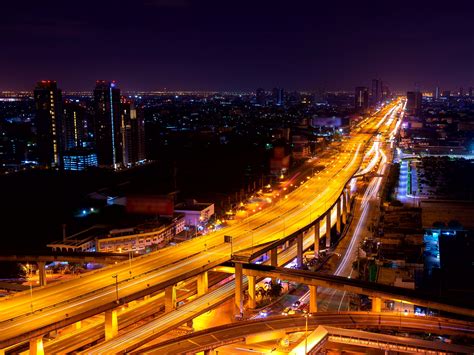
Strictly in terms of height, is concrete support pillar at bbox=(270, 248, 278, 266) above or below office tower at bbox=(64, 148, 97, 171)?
below

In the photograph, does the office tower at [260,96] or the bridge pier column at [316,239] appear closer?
the bridge pier column at [316,239]

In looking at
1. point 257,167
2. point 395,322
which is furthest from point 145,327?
point 257,167

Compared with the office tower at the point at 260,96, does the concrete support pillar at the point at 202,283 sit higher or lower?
lower

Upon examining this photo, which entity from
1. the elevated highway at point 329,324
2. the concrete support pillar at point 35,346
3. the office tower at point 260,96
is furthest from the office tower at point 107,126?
the office tower at point 260,96

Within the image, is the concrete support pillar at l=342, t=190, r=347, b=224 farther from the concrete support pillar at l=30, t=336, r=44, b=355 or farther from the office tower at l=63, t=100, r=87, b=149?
the office tower at l=63, t=100, r=87, b=149

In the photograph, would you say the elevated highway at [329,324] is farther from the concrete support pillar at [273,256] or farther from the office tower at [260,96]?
the office tower at [260,96]

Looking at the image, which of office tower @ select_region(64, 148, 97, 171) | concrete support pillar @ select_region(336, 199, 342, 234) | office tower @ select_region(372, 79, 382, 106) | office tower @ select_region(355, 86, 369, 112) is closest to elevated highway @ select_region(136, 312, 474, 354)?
concrete support pillar @ select_region(336, 199, 342, 234)

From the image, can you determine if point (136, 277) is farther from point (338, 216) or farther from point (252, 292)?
point (338, 216)
